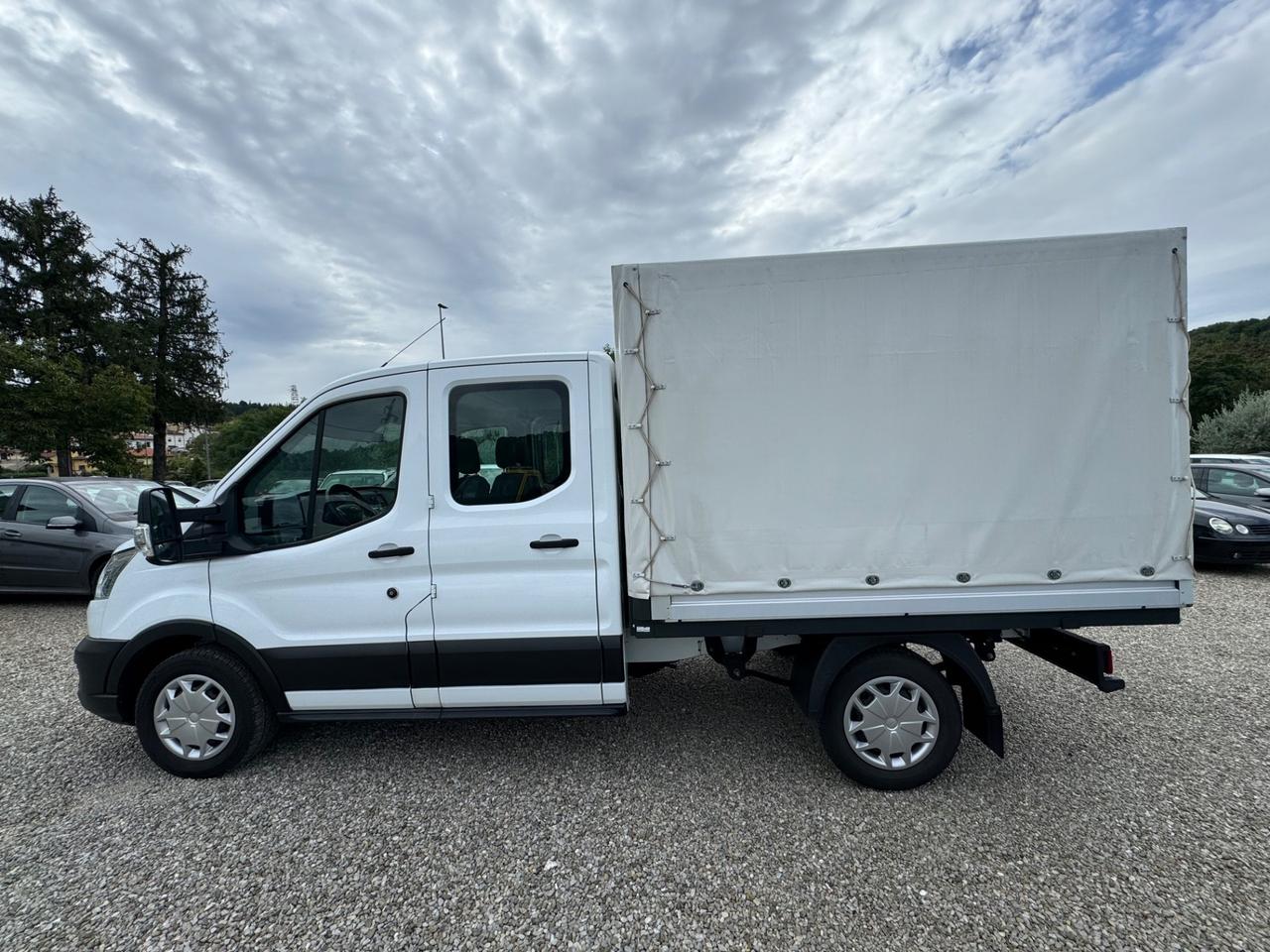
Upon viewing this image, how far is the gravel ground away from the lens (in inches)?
83.3

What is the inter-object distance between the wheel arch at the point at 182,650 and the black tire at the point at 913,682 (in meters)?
2.95

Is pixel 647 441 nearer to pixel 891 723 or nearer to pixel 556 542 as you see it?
pixel 556 542

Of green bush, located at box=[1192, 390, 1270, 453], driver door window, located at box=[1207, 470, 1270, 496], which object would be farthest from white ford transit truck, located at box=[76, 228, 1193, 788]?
green bush, located at box=[1192, 390, 1270, 453]

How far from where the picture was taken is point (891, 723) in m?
2.86

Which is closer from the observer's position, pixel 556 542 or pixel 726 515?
pixel 726 515

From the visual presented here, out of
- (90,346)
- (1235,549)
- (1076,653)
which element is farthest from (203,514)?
(90,346)

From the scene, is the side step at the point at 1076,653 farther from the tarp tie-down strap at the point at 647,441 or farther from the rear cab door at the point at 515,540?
the rear cab door at the point at 515,540

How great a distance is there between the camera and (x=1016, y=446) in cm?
262

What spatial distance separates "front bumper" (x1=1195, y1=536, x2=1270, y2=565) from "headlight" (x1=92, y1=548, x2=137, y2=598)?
37.1ft

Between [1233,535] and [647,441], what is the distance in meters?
9.06

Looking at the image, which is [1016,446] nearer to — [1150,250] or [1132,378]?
[1132,378]

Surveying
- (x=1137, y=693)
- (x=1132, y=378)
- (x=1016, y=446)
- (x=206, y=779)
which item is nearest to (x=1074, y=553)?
(x=1016, y=446)

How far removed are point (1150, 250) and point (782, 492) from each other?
6.50 feet

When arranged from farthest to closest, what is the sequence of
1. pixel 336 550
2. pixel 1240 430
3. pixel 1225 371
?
1. pixel 1225 371
2. pixel 1240 430
3. pixel 336 550
